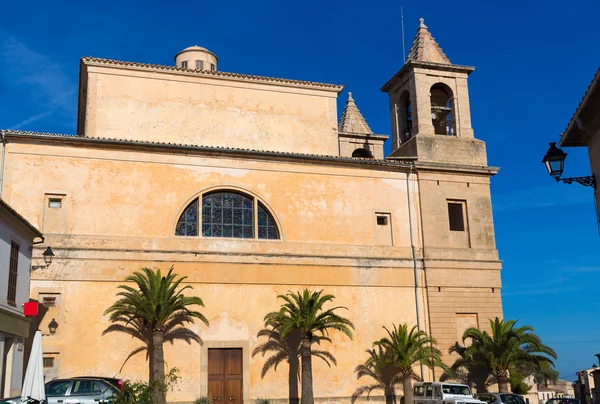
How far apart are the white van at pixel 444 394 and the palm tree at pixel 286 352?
333 cm

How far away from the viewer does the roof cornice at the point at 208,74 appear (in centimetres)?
2644

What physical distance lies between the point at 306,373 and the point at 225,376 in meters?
2.73

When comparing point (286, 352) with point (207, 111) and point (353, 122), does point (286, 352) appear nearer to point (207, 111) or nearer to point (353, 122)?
point (207, 111)

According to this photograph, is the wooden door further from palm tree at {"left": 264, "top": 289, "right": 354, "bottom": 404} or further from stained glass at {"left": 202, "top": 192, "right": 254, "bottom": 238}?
stained glass at {"left": 202, "top": 192, "right": 254, "bottom": 238}

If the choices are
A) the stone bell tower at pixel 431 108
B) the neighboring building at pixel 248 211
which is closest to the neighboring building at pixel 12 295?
the neighboring building at pixel 248 211

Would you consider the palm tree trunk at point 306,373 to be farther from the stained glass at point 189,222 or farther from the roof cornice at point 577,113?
the roof cornice at point 577,113

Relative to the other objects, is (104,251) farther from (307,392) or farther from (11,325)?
(307,392)

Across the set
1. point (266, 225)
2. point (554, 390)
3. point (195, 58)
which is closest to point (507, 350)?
point (266, 225)

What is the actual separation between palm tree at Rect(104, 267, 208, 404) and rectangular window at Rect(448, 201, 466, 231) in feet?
36.7

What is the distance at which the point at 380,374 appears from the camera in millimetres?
25188

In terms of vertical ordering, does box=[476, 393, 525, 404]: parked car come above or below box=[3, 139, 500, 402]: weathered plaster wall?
below

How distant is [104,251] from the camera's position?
23.0m

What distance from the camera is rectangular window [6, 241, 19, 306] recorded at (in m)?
19.4

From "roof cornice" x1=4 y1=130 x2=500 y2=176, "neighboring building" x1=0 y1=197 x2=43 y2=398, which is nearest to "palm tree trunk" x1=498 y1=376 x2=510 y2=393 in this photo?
"roof cornice" x1=4 y1=130 x2=500 y2=176
